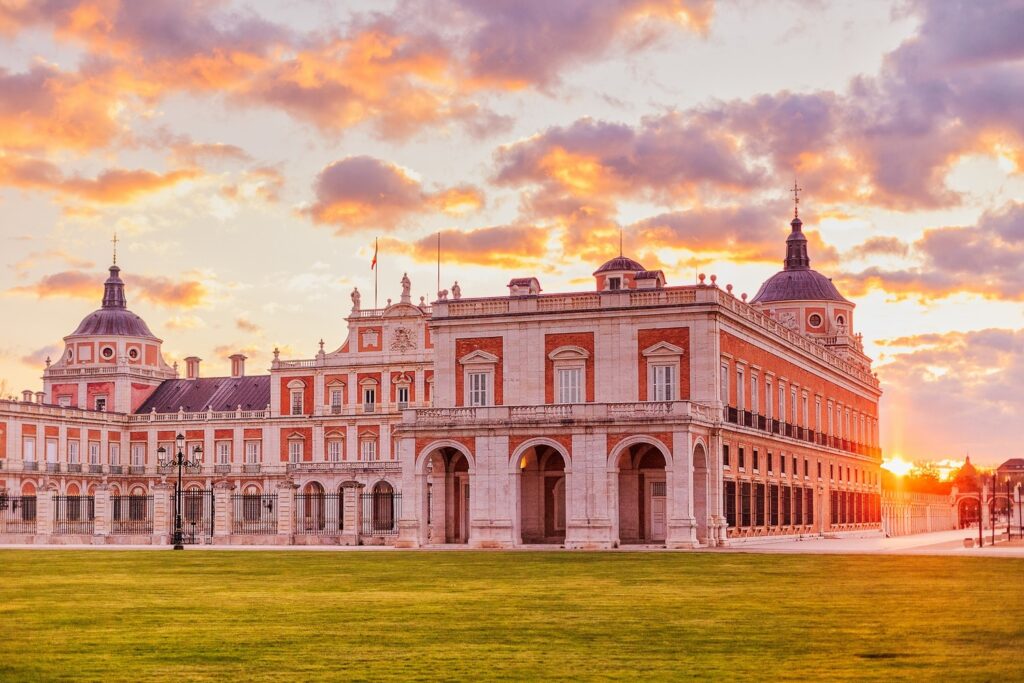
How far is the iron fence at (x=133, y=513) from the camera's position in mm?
91000

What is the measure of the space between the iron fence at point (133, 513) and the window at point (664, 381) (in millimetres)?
40978

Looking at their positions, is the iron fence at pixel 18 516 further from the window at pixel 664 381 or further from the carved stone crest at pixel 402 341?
the window at pixel 664 381

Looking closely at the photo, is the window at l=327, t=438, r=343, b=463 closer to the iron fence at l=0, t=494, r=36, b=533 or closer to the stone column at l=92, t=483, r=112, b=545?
Answer: the iron fence at l=0, t=494, r=36, b=533

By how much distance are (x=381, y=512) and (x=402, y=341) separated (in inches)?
533

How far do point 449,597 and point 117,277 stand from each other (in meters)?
103

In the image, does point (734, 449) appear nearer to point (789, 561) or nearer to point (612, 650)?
point (789, 561)

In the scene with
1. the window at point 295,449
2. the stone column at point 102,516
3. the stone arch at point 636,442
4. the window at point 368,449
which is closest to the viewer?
the stone arch at point 636,442

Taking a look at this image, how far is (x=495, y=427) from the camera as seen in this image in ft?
180

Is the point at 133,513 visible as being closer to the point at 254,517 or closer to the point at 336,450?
the point at 254,517

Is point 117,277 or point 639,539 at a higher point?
point 117,277

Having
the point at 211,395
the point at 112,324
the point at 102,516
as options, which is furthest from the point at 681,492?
the point at 112,324

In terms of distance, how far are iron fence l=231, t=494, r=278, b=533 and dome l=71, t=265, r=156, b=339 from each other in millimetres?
22815

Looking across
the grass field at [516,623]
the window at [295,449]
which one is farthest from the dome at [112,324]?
the grass field at [516,623]

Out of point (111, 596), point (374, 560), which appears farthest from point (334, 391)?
point (111, 596)
